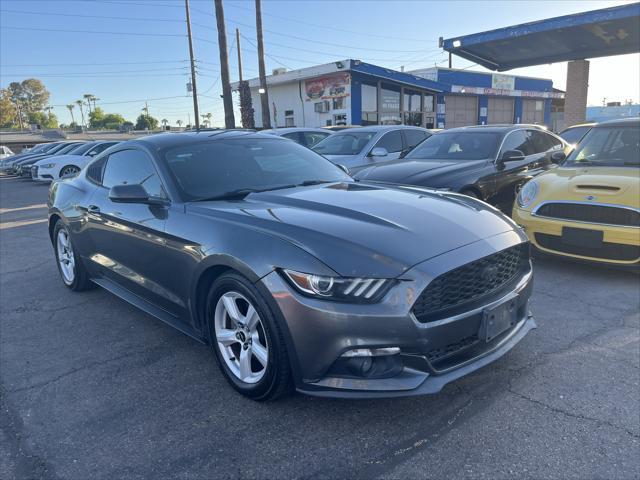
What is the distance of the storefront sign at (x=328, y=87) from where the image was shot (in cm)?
2500

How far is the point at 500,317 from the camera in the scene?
2658 mm

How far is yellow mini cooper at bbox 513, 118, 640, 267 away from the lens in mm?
4664

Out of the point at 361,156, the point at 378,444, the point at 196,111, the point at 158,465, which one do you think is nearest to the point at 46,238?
the point at 361,156

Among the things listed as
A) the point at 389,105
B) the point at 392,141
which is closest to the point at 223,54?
the point at 389,105

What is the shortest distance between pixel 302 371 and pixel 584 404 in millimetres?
1644

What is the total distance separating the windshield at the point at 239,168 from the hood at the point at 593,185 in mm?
2544

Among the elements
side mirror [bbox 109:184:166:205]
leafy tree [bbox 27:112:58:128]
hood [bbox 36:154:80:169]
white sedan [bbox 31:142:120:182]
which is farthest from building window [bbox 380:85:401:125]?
leafy tree [bbox 27:112:58:128]

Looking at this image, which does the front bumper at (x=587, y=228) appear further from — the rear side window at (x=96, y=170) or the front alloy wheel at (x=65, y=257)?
the front alloy wheel at (x=65, y=257)

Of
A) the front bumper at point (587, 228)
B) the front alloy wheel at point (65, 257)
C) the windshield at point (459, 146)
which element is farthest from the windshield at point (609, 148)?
the front alloy wheel at point (65, 257)

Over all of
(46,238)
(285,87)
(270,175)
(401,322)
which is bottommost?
(46,238)

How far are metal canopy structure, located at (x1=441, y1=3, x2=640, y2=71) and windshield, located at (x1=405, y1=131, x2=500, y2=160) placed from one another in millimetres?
15678

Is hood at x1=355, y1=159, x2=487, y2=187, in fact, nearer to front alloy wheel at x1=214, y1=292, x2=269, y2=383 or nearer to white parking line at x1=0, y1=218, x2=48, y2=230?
front alloy wheel at x1=214, y1=292, x2=269, y2=383

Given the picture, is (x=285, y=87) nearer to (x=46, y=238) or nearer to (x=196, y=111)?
(x=196, y=111)

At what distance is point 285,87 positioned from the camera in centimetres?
2880
